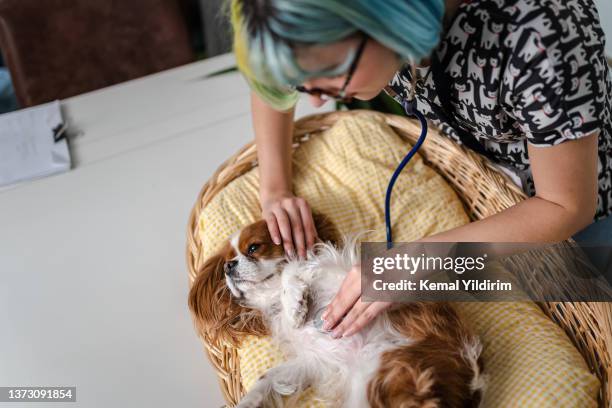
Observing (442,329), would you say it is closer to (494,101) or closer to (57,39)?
(494,101)

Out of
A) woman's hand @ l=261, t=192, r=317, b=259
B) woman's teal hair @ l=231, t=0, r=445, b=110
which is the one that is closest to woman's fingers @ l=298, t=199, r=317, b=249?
woman's hand @ l=261, t=192, r=317, b=259

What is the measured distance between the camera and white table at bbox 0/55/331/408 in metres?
1.35

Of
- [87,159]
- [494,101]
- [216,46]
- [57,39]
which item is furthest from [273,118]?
[216,46]

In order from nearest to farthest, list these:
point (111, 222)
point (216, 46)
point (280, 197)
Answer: point (280, 197) → point (111, 222) → point (216, 46)

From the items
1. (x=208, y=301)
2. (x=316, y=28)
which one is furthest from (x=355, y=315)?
(x=316, y=28)

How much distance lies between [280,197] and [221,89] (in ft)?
2.47

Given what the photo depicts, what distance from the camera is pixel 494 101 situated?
3.54ft

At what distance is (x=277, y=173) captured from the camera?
59.4 inches

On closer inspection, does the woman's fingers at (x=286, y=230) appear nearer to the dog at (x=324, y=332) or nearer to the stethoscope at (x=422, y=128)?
the dog at (x=324, y=332)

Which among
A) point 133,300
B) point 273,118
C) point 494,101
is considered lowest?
point 133,300

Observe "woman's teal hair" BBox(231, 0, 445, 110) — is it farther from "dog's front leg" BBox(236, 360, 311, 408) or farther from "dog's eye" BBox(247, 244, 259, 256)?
"dog's front leg" BBox(236, 360, 311, 408)

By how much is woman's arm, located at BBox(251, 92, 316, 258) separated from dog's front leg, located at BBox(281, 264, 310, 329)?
10 centimetres

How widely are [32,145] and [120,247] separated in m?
0.58

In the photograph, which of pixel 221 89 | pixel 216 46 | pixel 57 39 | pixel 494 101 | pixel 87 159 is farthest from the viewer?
pixel 216 46
